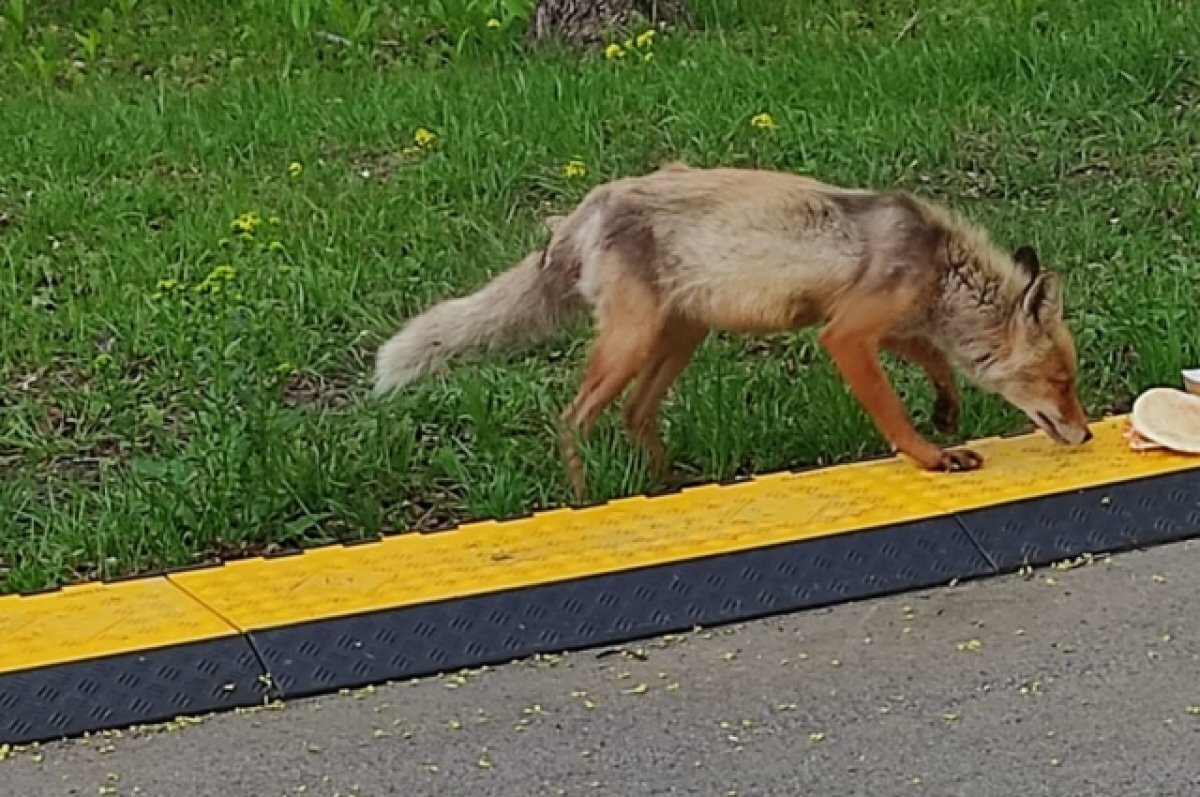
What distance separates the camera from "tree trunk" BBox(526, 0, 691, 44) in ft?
33.8

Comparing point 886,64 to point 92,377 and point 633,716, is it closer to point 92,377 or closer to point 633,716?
point 92,377

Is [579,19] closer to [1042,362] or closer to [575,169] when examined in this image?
[575,169]

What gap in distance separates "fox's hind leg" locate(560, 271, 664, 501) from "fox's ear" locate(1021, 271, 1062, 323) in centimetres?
95

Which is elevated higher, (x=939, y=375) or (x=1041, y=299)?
(x=1041, y=299)

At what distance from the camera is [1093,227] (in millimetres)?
7578

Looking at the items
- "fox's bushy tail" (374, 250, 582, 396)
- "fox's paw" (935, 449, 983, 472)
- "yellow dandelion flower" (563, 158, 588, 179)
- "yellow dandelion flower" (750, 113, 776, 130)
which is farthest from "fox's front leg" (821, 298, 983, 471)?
"yellow dandelion flower" (750, 113, 776, 130)

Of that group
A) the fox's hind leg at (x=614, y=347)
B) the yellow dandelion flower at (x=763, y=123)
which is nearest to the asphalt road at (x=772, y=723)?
the fox's hind leg at (x=614, y=347)

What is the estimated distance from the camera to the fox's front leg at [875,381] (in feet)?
18.0

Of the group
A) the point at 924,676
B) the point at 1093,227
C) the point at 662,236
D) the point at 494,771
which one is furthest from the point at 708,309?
the point at 1093,227

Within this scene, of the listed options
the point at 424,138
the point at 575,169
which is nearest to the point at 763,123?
the point at 575,169

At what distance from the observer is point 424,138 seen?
8.59m

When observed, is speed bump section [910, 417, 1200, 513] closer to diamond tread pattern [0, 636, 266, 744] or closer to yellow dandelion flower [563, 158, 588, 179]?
diamond tread pattern [0, 636, 266, 744]

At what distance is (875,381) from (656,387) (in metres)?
0.64

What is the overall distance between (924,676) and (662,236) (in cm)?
156
